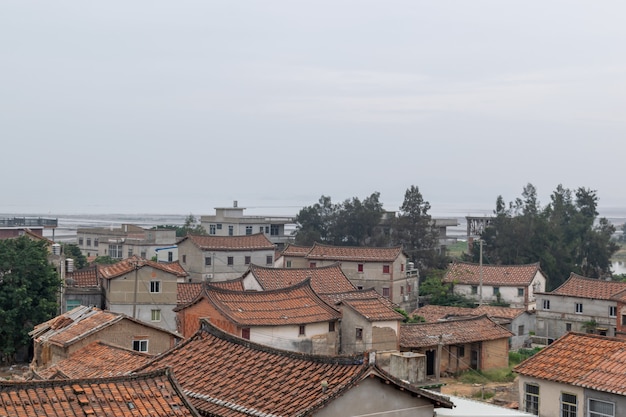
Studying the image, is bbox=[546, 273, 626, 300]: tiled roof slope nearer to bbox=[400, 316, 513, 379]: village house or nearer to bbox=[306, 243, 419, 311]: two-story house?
bbox=[400, 316, 513, 379]: village house

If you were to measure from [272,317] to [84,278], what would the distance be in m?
10.8

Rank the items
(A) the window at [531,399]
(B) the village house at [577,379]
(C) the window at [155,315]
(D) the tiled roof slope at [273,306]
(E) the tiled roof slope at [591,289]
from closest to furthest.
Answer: (B) the village house at [577,379] < (A) the window at [531,399] < (D) the tiled roof slope at [273,306] < (C) the window at [155,315] < (E) the tiled roof slope at [591,289]

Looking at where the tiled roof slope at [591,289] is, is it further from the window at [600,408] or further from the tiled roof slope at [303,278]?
the window at [600,408]

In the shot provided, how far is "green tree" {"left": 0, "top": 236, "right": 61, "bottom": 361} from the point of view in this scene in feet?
120

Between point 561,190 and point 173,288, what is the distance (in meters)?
62.2

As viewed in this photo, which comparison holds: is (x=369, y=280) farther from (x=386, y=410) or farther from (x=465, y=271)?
(x=386, y=410)

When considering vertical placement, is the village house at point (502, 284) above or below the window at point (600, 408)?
above

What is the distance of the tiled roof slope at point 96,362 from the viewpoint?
23.6 m

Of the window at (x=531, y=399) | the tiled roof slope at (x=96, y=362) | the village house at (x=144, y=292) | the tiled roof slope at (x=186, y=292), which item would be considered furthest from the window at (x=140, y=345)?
the window at (x=531, y=399)

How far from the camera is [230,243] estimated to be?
2430 inches

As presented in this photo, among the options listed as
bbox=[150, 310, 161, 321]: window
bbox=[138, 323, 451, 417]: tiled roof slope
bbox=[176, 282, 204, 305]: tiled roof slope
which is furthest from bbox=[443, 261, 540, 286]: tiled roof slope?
bbox=[138, 323, 451, 417]: tiled roof slope

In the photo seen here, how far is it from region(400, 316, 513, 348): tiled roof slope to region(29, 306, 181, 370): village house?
1203 cm

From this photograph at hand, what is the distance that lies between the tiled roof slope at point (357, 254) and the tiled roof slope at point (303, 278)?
950 centimetres

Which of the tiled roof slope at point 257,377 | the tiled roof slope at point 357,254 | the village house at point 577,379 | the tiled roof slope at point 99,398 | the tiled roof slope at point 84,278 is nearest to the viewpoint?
the tiled roof slope at point 99,398
